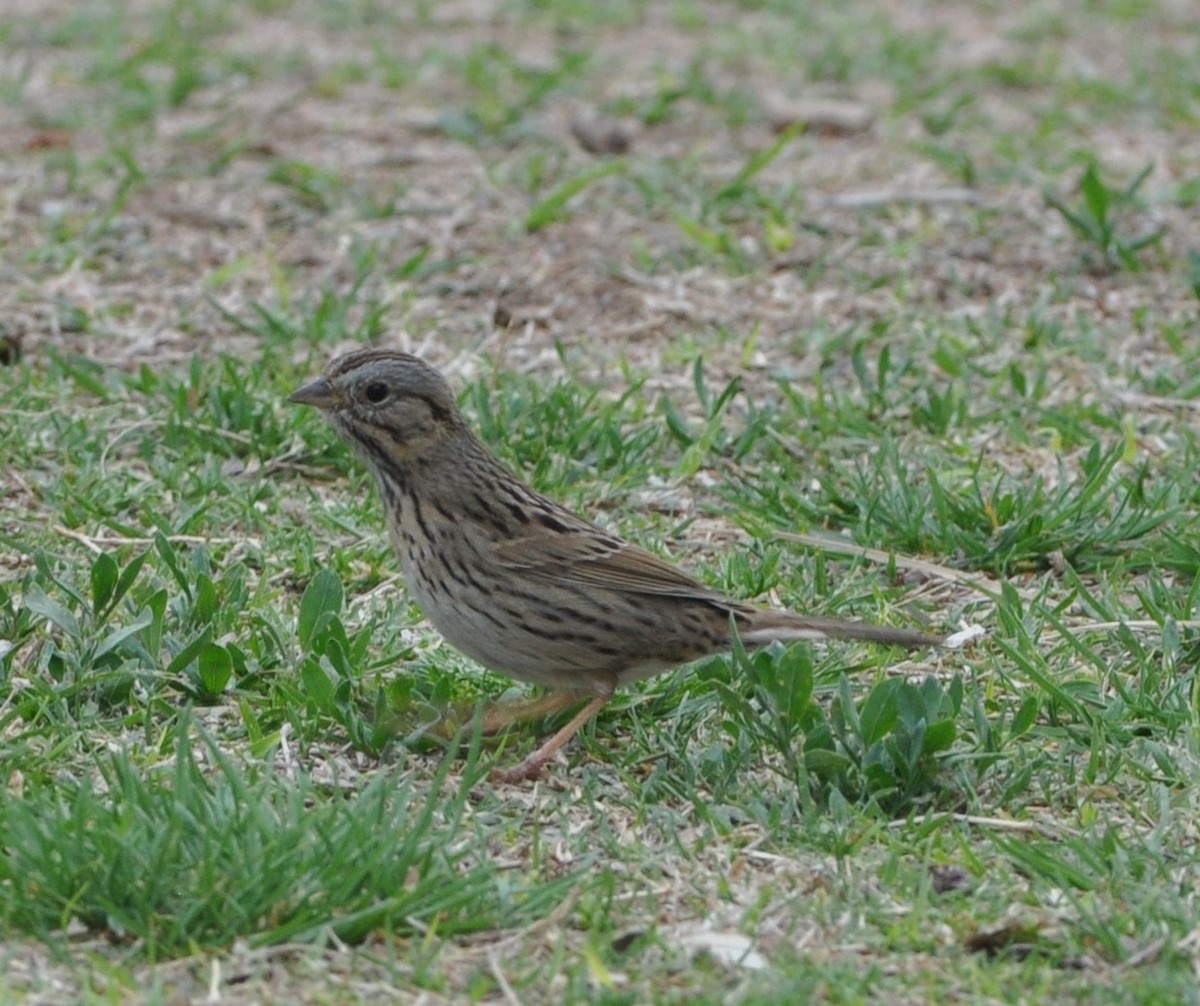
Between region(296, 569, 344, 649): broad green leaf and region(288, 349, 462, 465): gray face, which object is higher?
region(288, 349, 462, 465): gray face

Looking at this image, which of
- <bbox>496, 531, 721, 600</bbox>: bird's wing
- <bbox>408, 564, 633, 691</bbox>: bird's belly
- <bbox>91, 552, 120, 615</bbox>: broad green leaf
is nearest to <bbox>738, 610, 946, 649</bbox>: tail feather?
<bbox>496, 531, 721, 600</bbox>: bird's wing

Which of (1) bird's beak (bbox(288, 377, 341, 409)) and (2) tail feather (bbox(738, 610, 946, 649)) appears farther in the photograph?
(1) bird's beak (bbox(288, 377, 341, 409))

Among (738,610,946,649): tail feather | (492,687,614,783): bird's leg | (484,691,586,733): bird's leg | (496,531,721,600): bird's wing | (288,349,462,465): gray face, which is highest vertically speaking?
(288,349,462,465): gray face

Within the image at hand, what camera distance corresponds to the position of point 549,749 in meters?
5.07

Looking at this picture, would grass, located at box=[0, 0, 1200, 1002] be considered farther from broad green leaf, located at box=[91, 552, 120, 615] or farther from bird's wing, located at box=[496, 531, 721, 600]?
bird's wing, located at box=[496, 531, 721, 600]

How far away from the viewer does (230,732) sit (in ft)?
16.6

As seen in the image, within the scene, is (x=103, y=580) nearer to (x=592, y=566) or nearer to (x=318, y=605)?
(x=318, y=605)

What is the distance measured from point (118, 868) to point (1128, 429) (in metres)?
4.13

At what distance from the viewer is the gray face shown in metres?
5.52

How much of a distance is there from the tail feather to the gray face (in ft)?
3.22

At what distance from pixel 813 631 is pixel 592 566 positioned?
59 cm

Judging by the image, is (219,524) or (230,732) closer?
(230,732)

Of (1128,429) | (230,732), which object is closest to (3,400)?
(230,732)

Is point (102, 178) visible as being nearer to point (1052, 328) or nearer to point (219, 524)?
point (219, 524)
